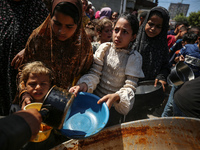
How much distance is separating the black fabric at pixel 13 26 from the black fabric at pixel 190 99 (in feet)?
6.11

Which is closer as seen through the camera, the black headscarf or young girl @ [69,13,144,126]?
young girl @ [69,13,144,126]

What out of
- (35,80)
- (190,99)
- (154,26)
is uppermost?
(154,26)

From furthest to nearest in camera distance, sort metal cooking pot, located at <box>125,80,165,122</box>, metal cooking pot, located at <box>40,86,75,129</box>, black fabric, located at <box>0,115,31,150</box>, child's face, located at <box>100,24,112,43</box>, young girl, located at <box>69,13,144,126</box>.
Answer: child's face, located at <box>100,24,112,43</box>, metal cooking pot, located at <box>125,80,165,122</box>, young girl, located at <box>69,13,144,126</box>, metal cooking pot, located at <box>40,86,75,129</box>, black fabric, located at <box>0,115,31,150</box>

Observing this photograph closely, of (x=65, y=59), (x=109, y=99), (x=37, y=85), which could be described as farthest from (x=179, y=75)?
(x=37, y=85)

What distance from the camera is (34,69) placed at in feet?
3.76

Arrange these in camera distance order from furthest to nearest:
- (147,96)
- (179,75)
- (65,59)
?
(179,75)
(147,96)
(65,59)

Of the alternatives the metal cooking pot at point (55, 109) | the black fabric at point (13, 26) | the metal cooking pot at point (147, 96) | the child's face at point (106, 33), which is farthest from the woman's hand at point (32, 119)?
the child's face at point (106, 33)

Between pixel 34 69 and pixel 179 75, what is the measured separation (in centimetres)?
212

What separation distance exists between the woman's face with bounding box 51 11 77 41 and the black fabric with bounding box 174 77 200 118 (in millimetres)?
1422

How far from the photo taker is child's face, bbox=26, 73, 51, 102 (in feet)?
3.76

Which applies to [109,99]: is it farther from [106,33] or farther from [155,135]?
[106,33]

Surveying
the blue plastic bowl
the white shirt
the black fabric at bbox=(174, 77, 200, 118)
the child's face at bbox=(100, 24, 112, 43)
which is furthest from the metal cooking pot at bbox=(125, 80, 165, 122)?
the child's face at bbox=(100, 24, 112, 43)

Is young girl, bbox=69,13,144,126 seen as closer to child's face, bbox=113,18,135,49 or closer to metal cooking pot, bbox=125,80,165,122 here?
child's face, bbox=113,18,135,49

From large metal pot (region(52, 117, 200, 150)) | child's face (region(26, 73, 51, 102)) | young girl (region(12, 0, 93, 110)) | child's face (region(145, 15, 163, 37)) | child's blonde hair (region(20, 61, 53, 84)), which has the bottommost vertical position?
large metal pot (region(52, 117, 200, 150))
